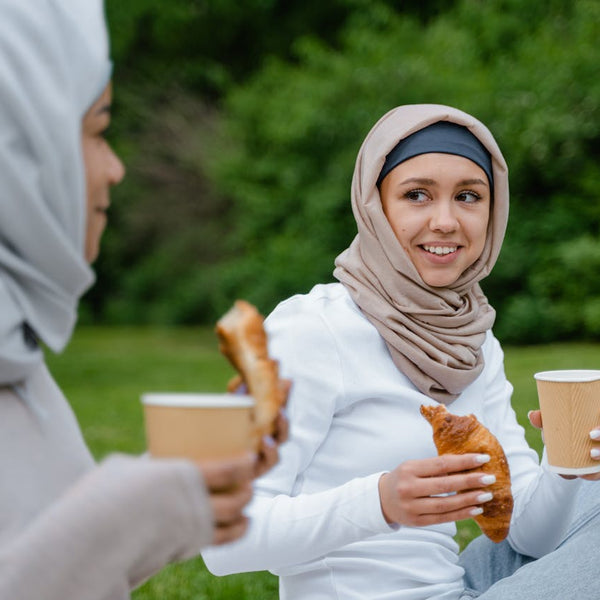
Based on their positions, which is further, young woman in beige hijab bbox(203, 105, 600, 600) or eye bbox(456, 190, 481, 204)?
eye bbox(456, 190, 481, 204)

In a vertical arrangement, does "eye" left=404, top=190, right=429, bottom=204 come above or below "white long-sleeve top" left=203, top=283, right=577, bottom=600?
above

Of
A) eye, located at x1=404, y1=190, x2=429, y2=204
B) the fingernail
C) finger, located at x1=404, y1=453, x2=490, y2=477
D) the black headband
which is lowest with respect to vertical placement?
the fingernail

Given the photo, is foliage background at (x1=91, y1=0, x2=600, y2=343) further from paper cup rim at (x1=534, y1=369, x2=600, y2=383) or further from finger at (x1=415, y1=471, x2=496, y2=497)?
finger at (x1=415, y1=471, x2=496, y2=497)

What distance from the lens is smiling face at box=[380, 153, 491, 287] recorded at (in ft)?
8.70

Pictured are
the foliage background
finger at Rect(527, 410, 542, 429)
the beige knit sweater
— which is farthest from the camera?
the foliage background

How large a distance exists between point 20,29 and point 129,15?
47.6ft

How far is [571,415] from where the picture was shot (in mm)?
2334

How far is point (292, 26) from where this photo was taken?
2350 centimetres

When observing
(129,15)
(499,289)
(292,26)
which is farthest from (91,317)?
(499,289)

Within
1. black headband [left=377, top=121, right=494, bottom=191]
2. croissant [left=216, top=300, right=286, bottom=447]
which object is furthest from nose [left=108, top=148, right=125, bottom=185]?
black headband [left=377, top=121, right=494, bottom=191]

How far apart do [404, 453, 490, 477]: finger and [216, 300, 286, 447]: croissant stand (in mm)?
591

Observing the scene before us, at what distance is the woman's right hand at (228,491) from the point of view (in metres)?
1.36

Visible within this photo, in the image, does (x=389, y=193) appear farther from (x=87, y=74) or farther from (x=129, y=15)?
(x=129, y=15)

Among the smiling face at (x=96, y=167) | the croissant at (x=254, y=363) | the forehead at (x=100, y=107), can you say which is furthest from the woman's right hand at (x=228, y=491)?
the forehead at (x=100, y=107)
